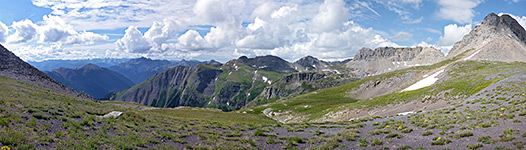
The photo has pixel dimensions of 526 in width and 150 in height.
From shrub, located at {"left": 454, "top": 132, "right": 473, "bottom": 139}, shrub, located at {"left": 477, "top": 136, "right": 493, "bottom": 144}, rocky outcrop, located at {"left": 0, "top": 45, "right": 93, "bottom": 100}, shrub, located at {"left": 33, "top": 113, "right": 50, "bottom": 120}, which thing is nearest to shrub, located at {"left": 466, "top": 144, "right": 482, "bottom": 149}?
shrub, located at {"left": 477, "top": 136, "right": 493, "bottom": 144}

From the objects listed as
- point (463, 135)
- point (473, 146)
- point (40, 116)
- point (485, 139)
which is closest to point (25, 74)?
Answer: point (40, 116)

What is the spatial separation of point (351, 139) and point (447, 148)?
6.84 metres

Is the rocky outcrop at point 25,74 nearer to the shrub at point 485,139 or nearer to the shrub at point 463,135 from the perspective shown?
the shrub at point 463,135

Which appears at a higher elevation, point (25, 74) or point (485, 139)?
point (25, 74)

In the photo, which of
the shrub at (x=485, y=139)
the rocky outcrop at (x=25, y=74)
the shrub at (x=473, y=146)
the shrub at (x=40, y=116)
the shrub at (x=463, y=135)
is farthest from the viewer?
the rocky outcrop at (x=25, y=74)

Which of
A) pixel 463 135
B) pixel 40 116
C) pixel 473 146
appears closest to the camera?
pixel 473 146

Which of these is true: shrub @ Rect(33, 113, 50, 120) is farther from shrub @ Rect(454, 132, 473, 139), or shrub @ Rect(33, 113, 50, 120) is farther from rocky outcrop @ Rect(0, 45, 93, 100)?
rocky outcrop @ Rect(0, 45, 93, 100)

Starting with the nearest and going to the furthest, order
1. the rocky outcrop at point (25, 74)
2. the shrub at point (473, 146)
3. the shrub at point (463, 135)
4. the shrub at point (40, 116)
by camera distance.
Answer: the shrub at point (473, 146) → the shrub at point (463, 135) → the shrub at point (40, 116) → the rocky outcrop at point (25, 74)

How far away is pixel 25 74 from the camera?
7588 cm

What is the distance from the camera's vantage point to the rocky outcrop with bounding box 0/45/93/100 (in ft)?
228

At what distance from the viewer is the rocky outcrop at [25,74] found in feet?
228

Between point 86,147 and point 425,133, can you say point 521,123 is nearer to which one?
point 425,133

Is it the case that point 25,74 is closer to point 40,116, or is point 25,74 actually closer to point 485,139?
point 40,116

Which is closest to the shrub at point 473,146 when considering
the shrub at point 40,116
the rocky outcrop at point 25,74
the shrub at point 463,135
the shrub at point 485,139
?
the shrub at point 485,139
